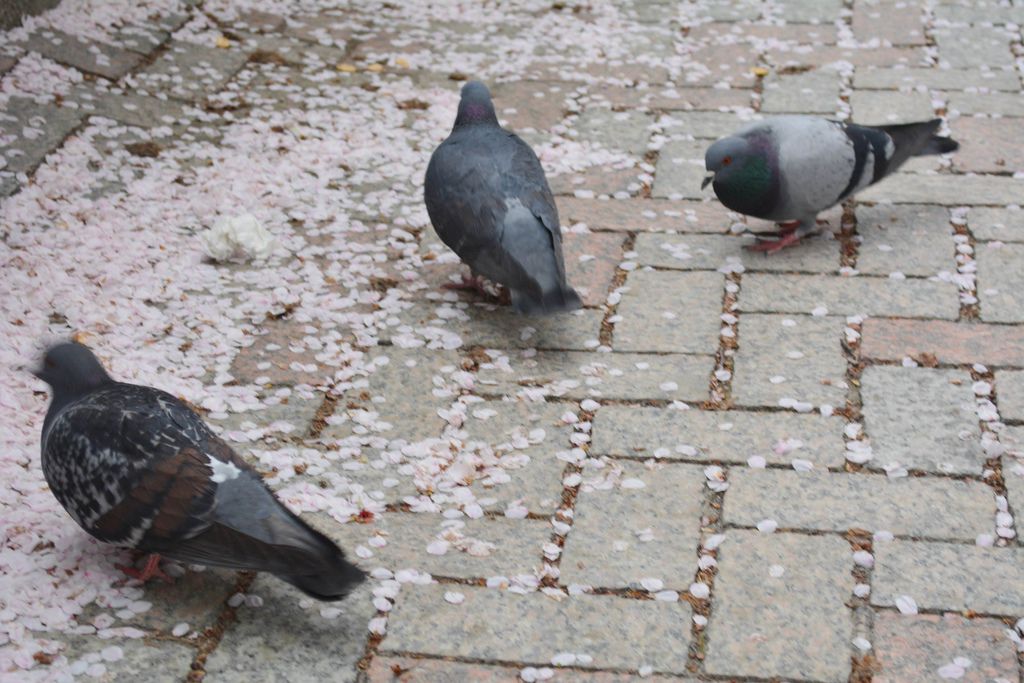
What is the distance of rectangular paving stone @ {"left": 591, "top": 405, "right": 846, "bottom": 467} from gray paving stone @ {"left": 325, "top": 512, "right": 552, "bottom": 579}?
403 mm

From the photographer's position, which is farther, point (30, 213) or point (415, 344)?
point (30, 213)

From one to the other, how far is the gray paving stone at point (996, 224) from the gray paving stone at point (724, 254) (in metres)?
0.51

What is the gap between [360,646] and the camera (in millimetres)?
2777

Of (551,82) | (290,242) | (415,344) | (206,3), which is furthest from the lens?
(206,3)

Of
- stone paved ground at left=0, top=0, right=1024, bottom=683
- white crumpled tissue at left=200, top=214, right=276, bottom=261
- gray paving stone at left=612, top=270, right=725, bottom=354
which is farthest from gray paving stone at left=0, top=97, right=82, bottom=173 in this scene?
gray paving stone at left=612, top=270, right=725, bottom=354

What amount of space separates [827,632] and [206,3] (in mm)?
5023

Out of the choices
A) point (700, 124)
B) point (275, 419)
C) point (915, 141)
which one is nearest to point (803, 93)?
point (700, 124)

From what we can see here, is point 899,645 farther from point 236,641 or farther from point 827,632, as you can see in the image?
point 236,641

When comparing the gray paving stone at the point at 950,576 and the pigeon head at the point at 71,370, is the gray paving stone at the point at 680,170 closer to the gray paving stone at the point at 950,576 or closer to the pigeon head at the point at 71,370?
the gray paving stone at the point at 950,576

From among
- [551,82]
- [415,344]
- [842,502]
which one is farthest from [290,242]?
[842,502]

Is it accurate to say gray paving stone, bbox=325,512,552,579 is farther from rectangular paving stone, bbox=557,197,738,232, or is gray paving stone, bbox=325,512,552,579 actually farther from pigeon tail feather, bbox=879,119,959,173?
pigeon tail feather, bbox=879,119,959,173

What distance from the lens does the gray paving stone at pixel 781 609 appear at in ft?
8.80

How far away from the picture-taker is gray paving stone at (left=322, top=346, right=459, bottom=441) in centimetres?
355

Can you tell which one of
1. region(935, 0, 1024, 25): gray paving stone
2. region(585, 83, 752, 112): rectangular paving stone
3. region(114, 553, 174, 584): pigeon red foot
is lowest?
region(935, 0, 1024, 25): gray paving stone
